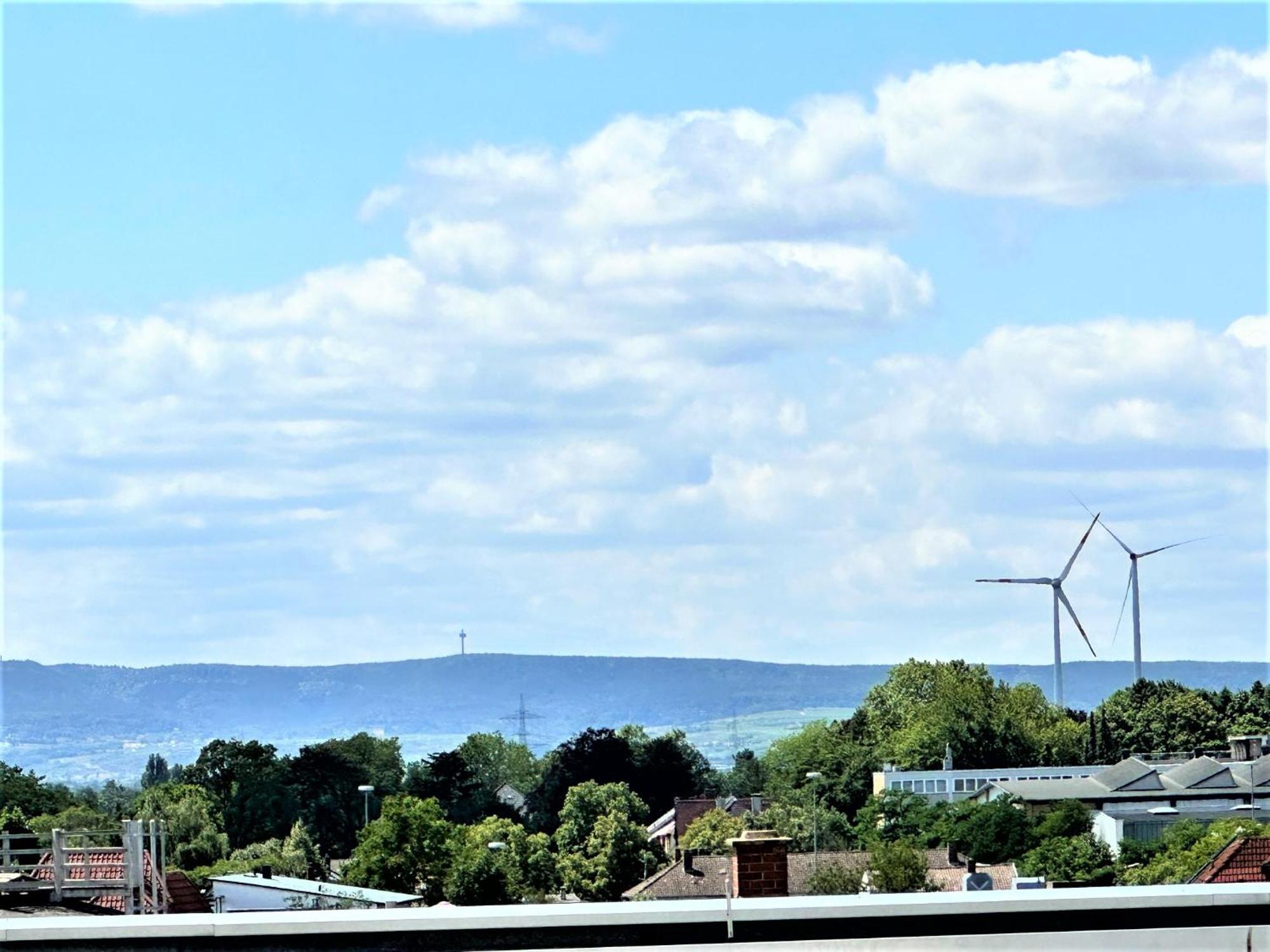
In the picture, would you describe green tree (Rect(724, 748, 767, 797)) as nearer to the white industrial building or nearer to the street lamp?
the street lamp

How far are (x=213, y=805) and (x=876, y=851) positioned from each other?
4937 cm

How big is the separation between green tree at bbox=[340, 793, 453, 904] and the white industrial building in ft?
61.9

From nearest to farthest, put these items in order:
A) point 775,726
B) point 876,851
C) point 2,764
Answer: point 876,851 → point 2,764 → point 775,726

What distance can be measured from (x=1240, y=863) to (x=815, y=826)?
47.1 metres

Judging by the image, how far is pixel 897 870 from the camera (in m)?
64.8

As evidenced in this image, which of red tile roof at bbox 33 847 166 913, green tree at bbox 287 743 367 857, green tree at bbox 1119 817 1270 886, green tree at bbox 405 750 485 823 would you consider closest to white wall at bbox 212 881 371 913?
green tree at bbox 1119 817 1270 886

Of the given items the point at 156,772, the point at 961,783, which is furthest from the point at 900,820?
the point at 156,772

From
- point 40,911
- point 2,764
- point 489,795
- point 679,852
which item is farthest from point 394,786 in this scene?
point 40,911

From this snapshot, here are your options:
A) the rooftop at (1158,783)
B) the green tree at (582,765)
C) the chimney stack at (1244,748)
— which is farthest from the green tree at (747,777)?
the chimney stack at (1244,748)

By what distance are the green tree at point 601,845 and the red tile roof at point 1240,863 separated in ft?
118

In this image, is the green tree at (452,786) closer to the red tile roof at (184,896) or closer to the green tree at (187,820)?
the green tree at (187,820)

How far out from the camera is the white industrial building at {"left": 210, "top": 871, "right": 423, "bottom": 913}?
56.6 meters

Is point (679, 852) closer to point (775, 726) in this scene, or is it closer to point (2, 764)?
point (2, 764)

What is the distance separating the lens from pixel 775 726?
164 m
